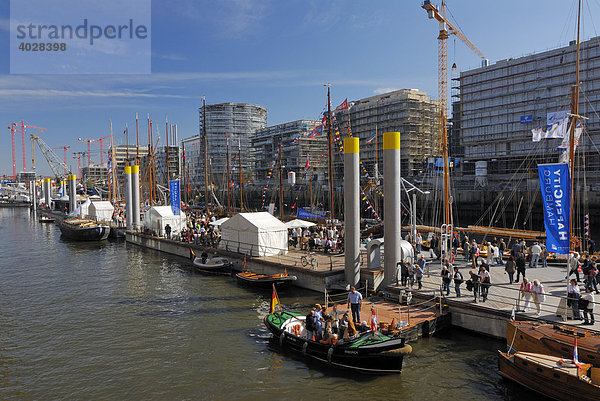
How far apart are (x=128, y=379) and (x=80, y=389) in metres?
1.42

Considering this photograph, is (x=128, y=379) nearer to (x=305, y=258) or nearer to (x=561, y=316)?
(x=305, y=258)

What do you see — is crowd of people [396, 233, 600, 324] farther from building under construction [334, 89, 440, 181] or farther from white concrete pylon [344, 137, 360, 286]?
building under construction [334, 89, 440, 181]

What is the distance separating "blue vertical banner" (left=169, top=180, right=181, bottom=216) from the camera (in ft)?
132

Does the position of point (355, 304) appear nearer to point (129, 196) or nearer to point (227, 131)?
point (129, 196)

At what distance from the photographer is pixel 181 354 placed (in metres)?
15.8

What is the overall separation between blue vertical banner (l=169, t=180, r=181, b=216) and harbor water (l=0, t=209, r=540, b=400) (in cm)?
1497

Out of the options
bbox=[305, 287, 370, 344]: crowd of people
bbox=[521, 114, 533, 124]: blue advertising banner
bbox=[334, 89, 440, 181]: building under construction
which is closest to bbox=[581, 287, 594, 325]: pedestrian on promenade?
bbox=[305, 287, 370, 344]: crowd of people

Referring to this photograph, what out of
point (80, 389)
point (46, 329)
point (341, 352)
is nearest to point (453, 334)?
point (341, 352)

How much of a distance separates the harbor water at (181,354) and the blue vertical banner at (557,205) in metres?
4.80

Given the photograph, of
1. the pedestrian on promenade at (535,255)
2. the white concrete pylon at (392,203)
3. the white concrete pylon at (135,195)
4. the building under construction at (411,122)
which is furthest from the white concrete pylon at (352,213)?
the building under construction at (411,122)

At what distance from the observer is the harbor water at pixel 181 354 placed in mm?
12945

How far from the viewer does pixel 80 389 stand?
13.4 meters

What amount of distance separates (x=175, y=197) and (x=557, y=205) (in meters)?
32.9

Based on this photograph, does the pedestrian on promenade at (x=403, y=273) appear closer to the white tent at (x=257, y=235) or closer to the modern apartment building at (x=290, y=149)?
the white tent at (x=257, y=235)
